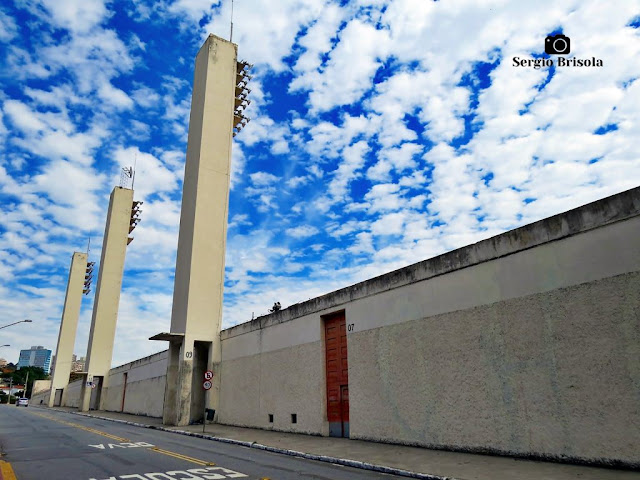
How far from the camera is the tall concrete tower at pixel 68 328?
6288 cm


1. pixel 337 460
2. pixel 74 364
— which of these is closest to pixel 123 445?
pixel 337 460

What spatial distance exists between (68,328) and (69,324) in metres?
0.57

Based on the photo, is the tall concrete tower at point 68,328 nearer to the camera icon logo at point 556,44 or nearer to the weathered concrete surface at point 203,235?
the weathered concrete surface at point 203,235

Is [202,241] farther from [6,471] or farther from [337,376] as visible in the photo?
[6,471]

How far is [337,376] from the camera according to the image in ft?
54.2

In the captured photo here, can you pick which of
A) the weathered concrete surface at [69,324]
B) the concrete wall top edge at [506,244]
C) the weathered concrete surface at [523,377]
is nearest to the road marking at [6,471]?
the weathered concrete surface at [523,377]

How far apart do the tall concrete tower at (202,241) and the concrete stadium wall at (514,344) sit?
1019 cm

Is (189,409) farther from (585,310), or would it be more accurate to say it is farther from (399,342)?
(585,310)

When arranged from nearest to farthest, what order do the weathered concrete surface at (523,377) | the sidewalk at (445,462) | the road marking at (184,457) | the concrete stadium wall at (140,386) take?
the sidewalk at (445,462) → the weathered concrete surface at (523,377) → the road marking at (184,457) → the concrete stadium wall at (140,386)

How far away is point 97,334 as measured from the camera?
1833 inches

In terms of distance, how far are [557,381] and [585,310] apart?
1615mm

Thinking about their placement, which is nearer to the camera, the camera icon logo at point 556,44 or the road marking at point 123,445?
the camera icon logo at point 556,44

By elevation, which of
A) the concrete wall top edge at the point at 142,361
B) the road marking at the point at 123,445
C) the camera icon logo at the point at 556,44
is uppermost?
the camera icon logo at the point at 556,44

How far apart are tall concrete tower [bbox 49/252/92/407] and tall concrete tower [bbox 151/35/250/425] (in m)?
47.9
